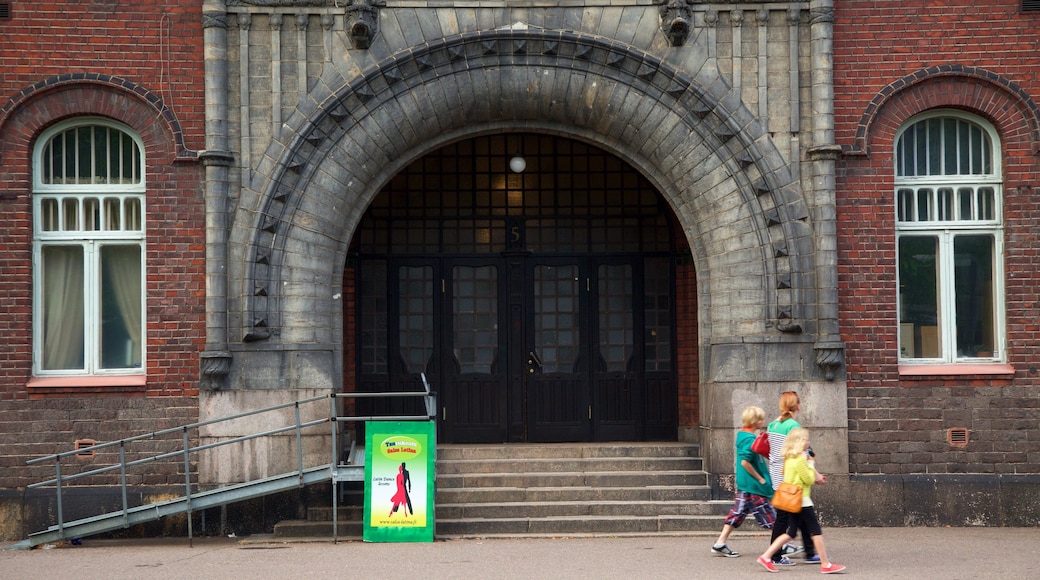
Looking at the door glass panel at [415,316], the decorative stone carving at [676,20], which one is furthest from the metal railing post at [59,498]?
the decorative stone carving at [676,20]

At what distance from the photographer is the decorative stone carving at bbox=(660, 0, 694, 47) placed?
13898 millimetres

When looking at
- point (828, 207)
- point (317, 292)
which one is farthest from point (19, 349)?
point (828, 207)

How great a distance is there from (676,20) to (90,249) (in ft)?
22.4

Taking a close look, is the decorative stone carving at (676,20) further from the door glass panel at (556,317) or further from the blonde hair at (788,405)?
the blonde hair at (788,405)

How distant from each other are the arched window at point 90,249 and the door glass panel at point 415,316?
3.30 meters

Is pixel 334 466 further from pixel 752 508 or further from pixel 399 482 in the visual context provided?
pixel 752 508

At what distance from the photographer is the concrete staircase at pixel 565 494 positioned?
13.4 m

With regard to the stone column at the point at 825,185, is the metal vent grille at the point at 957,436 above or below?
below

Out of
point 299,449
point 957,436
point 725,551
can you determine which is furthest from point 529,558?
point 957,436

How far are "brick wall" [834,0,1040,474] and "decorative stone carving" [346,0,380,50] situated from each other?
5046mm

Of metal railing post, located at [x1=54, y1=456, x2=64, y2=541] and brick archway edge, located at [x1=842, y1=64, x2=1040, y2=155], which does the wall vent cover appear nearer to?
metal railing post, located at [x1=54, y1=456, x2=64, y2=541]

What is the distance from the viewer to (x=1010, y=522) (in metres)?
14.0

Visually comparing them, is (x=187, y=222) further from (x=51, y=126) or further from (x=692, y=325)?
(x=692, y=325)

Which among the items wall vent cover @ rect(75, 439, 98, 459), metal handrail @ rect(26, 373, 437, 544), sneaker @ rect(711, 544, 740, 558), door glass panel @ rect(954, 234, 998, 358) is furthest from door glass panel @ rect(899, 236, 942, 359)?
wall vent cover @ rect(75, 439, 98, 459)
